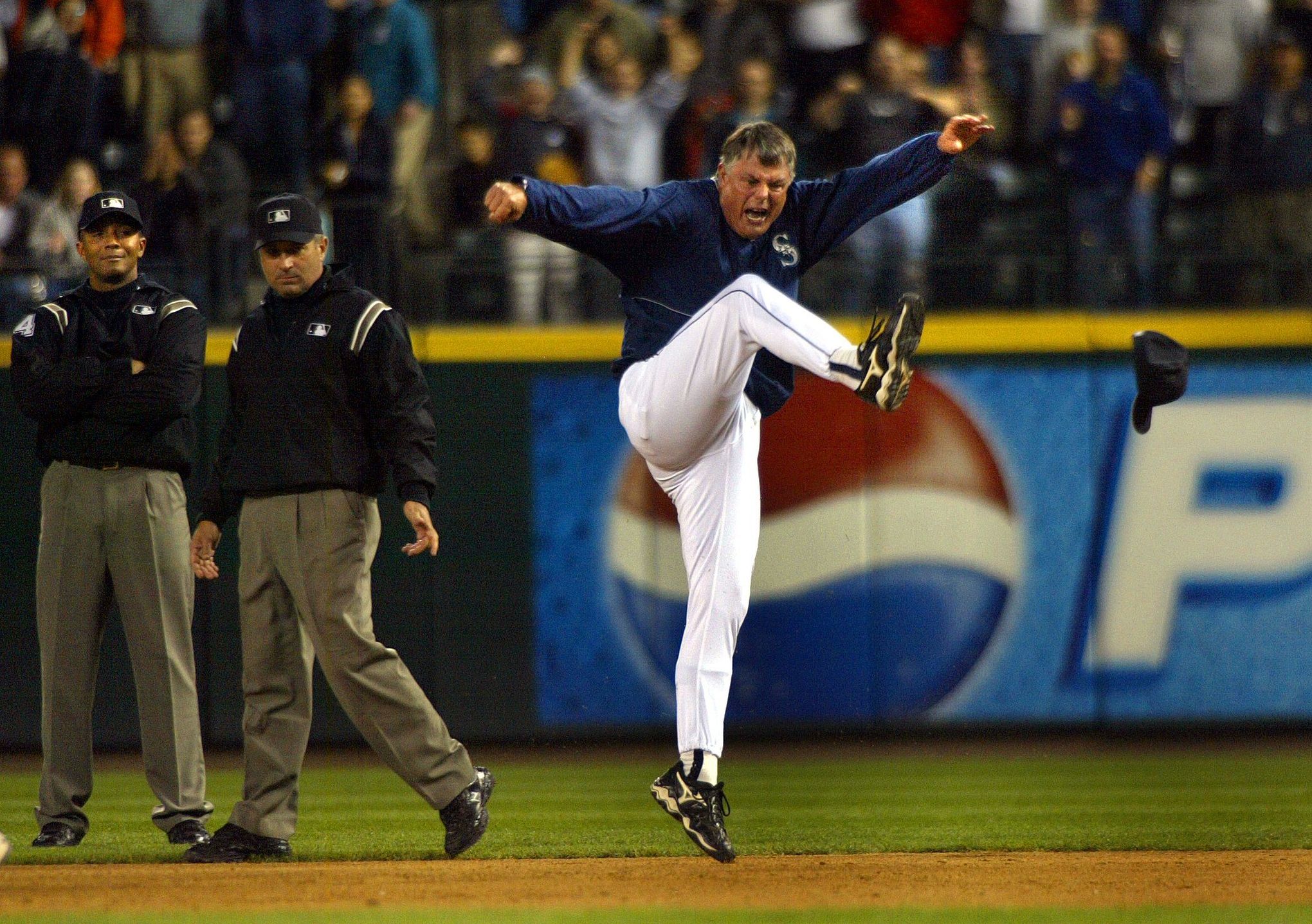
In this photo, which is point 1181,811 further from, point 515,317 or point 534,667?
point 515,317

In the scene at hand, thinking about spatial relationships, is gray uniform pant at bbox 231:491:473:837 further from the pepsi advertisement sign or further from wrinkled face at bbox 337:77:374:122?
wrinkled face at bbox 337:77:374:122

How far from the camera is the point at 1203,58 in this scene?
384 inches

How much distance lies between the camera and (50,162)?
9633 millimetres

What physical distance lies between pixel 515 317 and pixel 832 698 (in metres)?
2.65

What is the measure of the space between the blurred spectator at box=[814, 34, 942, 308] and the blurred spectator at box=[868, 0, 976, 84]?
366mm

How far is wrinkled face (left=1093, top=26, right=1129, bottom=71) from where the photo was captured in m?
9.25

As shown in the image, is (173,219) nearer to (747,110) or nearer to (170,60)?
(170,60)

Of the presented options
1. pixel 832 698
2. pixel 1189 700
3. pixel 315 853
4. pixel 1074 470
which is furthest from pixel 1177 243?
pixel 315 853

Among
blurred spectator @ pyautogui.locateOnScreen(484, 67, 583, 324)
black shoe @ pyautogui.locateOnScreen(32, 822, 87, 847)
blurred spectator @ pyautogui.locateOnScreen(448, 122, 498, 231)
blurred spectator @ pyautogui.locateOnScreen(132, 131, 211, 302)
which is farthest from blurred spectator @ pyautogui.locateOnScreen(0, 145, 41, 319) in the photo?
black shoe @ pyautogui.locateOnScreen(32, 822, 87, 847)

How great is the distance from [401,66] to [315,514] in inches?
206

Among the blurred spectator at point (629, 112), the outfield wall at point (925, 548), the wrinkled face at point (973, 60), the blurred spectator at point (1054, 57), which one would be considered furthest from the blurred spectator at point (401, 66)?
the blurred spectator at point (1054, 57)

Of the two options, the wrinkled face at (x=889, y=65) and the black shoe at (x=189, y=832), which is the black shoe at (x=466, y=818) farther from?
the wrinkled face at (x=889, y=65)

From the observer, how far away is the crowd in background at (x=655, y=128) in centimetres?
915

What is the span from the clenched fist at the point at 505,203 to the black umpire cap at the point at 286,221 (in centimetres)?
71
